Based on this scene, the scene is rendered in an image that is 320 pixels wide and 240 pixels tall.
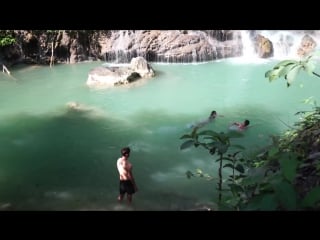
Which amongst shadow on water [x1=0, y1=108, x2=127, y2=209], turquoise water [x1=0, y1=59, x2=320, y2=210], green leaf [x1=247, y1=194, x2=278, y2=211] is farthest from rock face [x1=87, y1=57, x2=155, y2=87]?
green leaf [x1=247, y1=194, x2=278, y2=211]

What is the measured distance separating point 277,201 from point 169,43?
15.9 meters

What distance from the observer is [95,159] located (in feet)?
26.1

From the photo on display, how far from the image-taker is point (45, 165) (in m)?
7.70

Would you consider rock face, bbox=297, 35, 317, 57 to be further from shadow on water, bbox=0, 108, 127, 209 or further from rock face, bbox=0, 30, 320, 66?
shadow on water, bbox=0, 108, 127, 209

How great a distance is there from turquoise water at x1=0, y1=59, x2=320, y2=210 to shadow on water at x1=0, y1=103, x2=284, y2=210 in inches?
0.7

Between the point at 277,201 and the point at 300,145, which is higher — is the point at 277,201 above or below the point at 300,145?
above

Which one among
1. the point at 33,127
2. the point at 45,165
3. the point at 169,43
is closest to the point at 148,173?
the point at 45,165

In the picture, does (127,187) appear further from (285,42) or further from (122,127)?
(285,42)

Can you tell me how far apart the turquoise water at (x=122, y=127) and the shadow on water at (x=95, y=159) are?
2cm

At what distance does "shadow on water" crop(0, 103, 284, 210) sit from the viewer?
6.33 metres

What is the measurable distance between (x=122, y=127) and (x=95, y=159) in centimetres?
190

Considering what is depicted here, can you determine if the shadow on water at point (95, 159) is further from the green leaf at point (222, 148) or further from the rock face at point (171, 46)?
the rock face at point (171, 46)

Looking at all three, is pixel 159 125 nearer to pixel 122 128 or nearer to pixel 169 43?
pixel 122 128

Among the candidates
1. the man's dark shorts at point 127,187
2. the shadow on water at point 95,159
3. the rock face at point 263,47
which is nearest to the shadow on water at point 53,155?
the shadow on water at point 95,159
